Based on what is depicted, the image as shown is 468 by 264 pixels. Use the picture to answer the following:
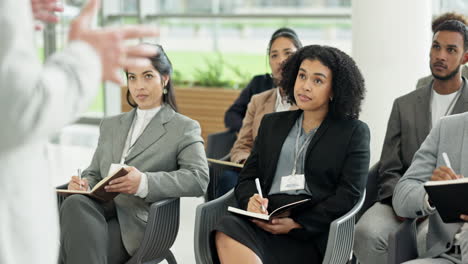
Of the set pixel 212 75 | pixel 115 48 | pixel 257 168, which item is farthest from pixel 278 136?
pixel 212 75

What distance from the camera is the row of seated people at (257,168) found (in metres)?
3.36

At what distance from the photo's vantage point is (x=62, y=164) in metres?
7.81

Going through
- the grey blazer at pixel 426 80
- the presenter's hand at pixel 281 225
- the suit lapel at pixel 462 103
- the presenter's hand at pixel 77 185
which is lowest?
the presenter's hand at pixel 281 225

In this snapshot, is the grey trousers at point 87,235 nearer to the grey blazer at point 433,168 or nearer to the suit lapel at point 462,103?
the grey blazer at point 433,168

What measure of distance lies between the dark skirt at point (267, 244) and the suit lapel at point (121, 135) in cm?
73

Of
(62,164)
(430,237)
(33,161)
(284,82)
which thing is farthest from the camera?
(62,164)

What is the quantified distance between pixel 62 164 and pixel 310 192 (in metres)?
4.91

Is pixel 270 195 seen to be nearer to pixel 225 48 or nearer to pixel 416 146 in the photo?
pixel 416 146

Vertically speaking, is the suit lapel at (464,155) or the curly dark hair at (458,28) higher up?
the curly dark hair at (458,28)

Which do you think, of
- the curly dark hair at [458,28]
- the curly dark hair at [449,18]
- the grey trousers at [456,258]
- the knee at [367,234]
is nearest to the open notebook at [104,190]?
Result: the knee at [367,234]

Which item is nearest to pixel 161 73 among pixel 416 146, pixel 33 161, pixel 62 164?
pixel 416 146

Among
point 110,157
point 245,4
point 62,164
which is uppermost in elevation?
point 245,4

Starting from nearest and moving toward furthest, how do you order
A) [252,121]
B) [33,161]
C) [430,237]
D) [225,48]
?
1. [33,161]
2. [430,237]
3. [252,121]
4. [225,48]

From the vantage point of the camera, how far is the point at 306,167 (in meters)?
3.47
